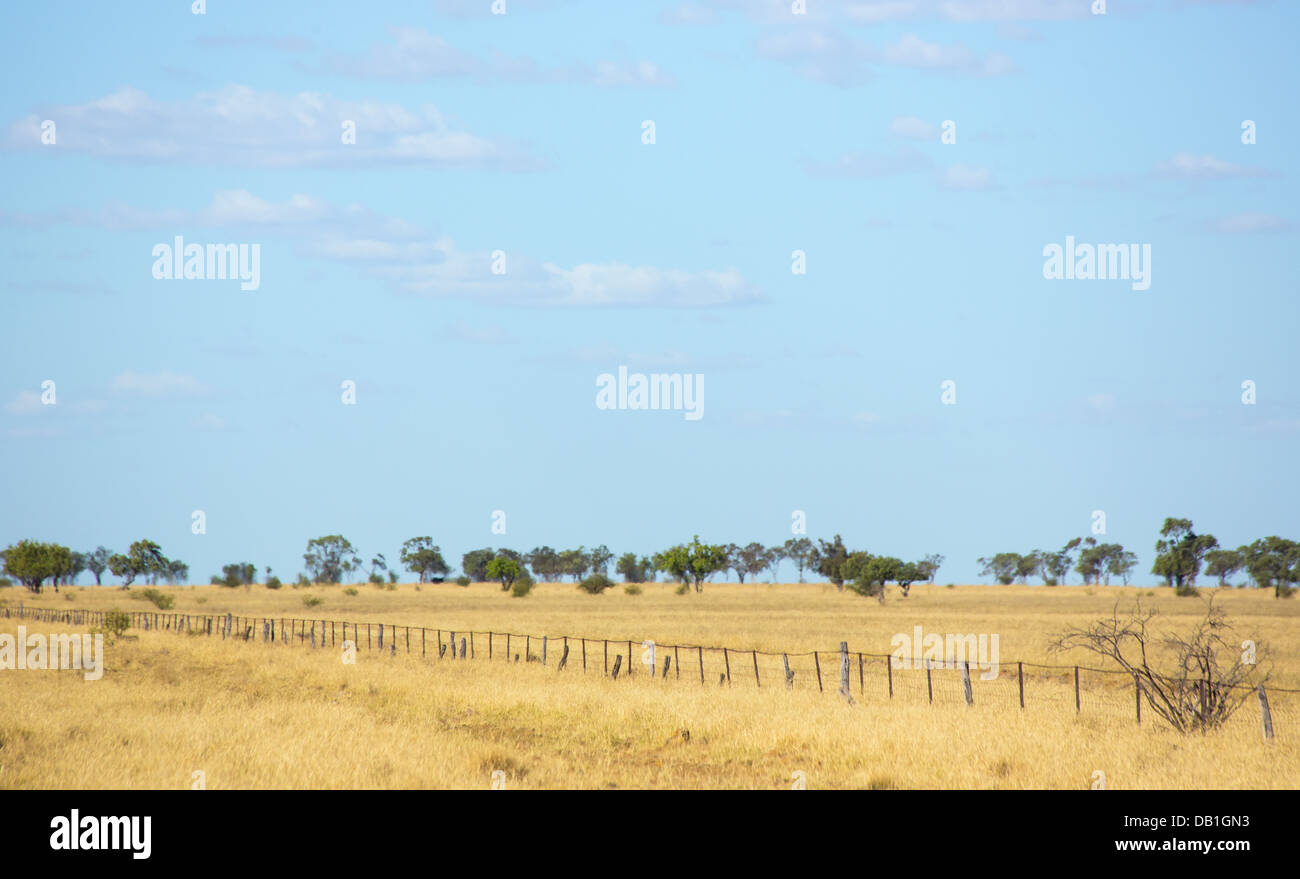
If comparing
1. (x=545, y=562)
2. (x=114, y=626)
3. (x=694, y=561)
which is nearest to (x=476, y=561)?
(x=545, y=562)

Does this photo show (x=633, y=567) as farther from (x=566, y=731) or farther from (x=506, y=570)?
(x=566, y=731)

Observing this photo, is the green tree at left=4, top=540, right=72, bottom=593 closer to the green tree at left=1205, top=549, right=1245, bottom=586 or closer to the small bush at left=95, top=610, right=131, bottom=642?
the small bush at left=95, top=610, right=131, bottom=642

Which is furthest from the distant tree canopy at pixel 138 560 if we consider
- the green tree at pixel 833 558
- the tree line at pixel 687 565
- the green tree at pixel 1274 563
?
the green tree at pixel 1274 563

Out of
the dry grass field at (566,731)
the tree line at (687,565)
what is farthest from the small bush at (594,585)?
→ the dry grass field at (566,731)

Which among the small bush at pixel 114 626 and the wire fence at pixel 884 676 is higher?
the small bush at pixel 114 626

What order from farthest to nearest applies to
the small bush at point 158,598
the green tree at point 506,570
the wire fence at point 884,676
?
the green tree at point 506,570, the small bush at point 158,598, the wire fence at point 884,676

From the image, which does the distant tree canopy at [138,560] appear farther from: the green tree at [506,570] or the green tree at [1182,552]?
the green tree at [1182,552]

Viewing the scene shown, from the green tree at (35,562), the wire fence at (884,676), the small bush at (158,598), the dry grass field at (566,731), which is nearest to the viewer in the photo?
the dry grass field at (566,731)

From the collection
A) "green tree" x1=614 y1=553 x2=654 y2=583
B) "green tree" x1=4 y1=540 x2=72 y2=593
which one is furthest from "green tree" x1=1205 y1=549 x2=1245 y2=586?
"green tree" x1=4 y1=540 x2=72 y2=593

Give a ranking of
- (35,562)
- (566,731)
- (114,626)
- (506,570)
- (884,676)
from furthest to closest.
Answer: (506,570) → (35,562) → (114,626) → (884,676) → (566,731)

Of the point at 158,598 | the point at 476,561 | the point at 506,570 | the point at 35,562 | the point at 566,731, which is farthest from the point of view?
the point at 476,561

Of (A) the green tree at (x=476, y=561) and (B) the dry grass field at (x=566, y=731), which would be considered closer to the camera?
(B) the dry grass field at (x=566, y=731)
